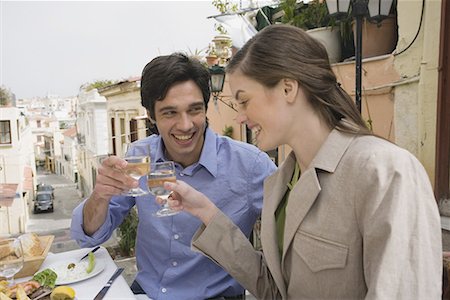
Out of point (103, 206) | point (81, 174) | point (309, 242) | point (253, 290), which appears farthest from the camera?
point (81, 174)

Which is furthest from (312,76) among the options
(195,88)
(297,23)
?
(297,23)

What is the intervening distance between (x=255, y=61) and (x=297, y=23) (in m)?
3.28

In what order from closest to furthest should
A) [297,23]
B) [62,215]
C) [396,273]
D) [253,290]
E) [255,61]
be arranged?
[396,273] < [255,61] < [253,290] < [297,23] < [62,215]

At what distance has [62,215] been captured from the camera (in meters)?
26.0

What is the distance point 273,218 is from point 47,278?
1046mm

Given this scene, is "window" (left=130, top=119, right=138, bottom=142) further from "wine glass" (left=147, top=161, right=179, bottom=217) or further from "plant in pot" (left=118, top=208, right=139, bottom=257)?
"wine glass" (left=147, top=161, right=179, bottom=217)

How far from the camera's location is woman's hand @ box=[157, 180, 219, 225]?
5.11ft

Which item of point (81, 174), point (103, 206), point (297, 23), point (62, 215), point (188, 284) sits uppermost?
point (297, 23)

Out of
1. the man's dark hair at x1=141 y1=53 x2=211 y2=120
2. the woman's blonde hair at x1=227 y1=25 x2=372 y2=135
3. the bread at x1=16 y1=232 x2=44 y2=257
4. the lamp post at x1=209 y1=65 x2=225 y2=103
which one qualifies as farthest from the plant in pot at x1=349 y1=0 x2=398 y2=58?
the bread at x1=16 y1=232 x2=44 y2=257

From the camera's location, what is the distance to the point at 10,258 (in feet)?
5.42

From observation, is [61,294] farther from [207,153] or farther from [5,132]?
[5,132]

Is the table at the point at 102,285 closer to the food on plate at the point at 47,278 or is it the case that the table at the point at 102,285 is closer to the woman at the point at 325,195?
the food on plate at the point at 47,278

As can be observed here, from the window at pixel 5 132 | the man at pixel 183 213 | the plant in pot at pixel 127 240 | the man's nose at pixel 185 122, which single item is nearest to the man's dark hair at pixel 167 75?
the man at pixel 183 213

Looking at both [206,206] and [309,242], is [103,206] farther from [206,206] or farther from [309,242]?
[309,242]
